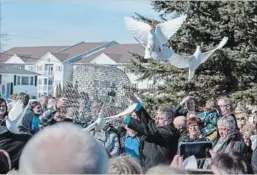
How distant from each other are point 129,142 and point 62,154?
5.29 m

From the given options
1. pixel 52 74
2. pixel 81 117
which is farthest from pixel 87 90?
pixel 52 74

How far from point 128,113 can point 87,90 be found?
4.47 m

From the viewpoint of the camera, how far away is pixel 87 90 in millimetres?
11109

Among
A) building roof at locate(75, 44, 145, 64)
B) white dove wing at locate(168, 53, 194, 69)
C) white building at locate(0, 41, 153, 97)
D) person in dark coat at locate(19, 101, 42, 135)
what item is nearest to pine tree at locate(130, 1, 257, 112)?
white dove wing at locate(168, 53, 194, 69)

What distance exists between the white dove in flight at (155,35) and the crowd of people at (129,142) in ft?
3.01

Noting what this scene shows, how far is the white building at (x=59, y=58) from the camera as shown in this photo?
75.3 m

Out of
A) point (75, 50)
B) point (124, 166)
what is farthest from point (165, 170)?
point (75, 50)

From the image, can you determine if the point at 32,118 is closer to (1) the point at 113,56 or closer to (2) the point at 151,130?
(2) the point at 151,130

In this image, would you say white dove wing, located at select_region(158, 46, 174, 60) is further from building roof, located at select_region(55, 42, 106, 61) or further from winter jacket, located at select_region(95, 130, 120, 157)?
building roof, located at select_region(55, 42, 106, 61)

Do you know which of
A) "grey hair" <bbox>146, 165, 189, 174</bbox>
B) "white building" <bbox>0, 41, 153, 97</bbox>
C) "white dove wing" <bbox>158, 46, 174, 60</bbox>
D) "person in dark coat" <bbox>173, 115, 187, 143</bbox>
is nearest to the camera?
"grey hair" <bbox>146, 165, 189, 174</bbox>

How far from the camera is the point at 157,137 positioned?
6176 mm

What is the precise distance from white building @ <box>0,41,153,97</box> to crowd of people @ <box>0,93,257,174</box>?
6357 centimetres

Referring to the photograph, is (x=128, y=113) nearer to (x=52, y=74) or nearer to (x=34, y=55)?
(x=52, y=74)

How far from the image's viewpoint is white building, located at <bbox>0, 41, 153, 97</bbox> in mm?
75312
